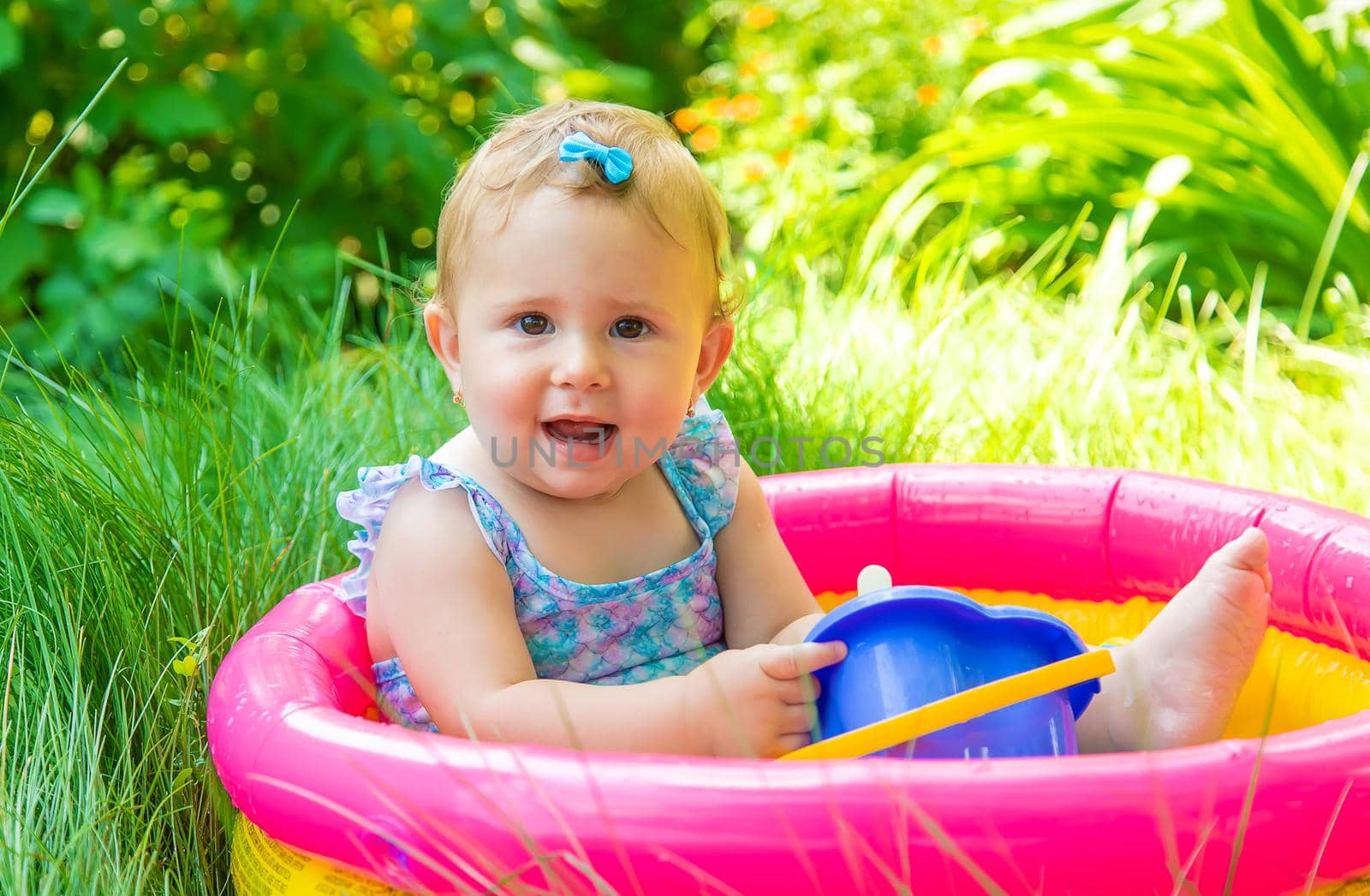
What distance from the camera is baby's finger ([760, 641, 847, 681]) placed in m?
1.40

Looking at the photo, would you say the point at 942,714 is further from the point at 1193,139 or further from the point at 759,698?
the point at 1193,139

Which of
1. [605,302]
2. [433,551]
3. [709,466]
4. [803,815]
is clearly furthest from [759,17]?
[803,815]

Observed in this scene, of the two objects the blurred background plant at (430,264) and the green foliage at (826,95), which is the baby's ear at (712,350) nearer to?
the blurred background plant at (430,264)

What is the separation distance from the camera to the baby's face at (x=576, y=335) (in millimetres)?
1535

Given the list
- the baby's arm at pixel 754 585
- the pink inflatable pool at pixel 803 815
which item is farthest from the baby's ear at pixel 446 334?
the pink inflatable pool at pixel 803 815

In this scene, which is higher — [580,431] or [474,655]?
[580,431]

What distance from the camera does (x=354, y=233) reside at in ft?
13.5

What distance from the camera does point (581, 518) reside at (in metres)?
1.73

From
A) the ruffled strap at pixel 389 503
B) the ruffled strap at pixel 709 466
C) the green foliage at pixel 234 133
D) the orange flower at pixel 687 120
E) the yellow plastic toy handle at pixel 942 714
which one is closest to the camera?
the yellow plastic toy handle at pixel 942 714

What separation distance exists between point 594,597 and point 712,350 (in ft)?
1.19

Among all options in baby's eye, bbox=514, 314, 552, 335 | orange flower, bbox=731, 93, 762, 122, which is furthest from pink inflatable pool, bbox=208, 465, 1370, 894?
orange flower, bbox=731, 93, 762, 122

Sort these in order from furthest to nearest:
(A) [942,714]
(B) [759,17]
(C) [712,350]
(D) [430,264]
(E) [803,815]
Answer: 1. (B) [759,17]
2. (D) [430,264]
3. (C) [712,350]
4. (A) [942,714]
5. (E) [803,815]

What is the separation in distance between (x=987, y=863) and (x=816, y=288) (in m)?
2.39

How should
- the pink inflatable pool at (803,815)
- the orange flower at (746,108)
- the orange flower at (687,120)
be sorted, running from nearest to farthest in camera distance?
1. the pink inflatable pool at (803,815)
2. the orange flower at (746,108)
3. the orange flower at (687,120)
